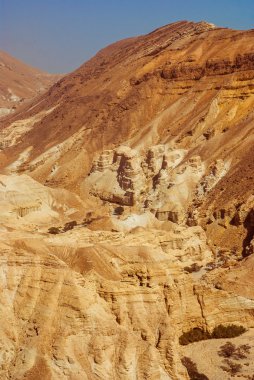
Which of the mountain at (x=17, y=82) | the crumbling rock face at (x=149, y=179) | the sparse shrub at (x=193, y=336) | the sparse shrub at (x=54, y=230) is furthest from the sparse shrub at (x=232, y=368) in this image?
the mountain at (x=17, y=82)

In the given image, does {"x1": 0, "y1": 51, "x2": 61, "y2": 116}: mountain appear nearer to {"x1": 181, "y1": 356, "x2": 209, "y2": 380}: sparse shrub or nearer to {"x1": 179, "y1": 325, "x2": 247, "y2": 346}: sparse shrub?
{"x1": 179, "y1": 325, "x2": 247, "y2": 346}: sparse shrub

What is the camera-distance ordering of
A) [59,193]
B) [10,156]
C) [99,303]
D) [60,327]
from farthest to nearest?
[10,156] < [59,193] < [99,303] < [60,327]

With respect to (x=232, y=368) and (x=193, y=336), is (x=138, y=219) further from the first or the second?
(x=232, y=368)

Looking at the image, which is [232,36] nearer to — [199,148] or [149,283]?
[199,148]

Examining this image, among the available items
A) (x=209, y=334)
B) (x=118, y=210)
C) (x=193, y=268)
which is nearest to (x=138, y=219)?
(x=193, y=268)

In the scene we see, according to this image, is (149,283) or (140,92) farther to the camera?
(140,92)

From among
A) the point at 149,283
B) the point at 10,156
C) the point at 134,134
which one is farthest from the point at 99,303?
the point at 10,156

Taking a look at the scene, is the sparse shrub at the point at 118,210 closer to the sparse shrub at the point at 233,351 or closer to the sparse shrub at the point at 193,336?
the sparse shrub at the point at 193,336
